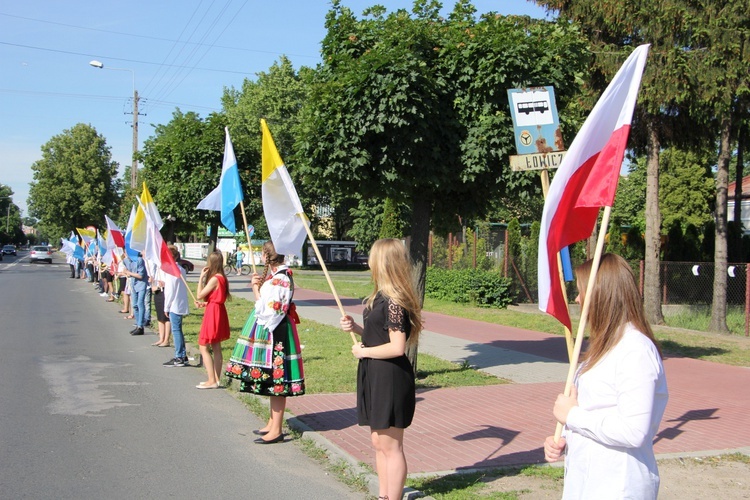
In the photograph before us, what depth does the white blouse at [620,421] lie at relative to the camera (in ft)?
8.40

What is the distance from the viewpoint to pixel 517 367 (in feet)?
35.0

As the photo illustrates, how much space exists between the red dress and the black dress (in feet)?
14.5

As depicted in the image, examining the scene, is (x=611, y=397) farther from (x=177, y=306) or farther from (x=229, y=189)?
(x=177, y=306)

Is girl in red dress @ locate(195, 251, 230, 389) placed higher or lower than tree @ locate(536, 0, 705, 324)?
lower

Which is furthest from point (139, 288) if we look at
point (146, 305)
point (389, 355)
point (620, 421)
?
point (620, 421)

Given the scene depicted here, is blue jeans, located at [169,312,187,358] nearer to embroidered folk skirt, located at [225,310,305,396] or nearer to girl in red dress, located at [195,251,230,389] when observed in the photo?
girl in red dress, located at [195,251,230,389]

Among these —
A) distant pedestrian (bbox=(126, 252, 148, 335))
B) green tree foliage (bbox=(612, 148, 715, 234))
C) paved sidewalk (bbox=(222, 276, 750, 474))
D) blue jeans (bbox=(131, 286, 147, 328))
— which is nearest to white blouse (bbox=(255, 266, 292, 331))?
paved sidewalk (bbox=(222, 276, 750, 474))

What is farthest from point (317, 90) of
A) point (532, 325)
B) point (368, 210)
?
point (368, 210)

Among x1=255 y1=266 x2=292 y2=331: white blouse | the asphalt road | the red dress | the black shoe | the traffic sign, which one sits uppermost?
the traffic sign

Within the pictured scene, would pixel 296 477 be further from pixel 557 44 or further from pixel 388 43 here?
pixel 557 44

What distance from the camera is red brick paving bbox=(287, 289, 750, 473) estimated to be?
19.8 ft

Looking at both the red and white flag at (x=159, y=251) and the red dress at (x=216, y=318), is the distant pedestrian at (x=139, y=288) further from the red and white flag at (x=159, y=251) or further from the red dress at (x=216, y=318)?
the red dress at (x=216, y=318)

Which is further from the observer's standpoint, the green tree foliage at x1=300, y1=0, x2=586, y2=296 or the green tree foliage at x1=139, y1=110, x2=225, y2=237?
the green tree foliage at x1=139, y1=110, x2=225, y2=237

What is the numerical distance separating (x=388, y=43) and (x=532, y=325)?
31.6 feet
